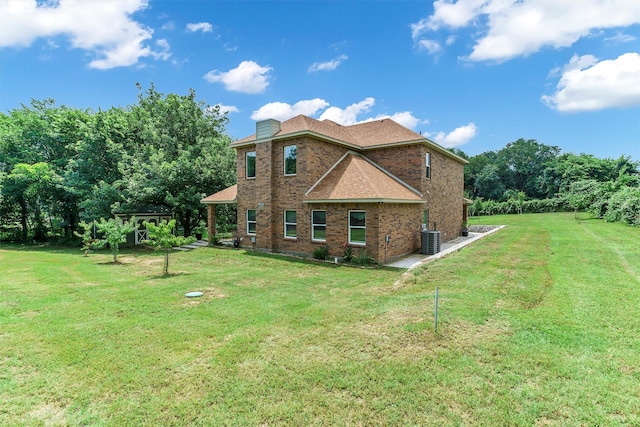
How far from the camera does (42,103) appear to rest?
92.1 feet

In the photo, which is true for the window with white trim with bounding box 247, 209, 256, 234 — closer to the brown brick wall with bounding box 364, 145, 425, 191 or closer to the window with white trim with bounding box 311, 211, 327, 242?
the window with white trim with bounding box 311, 211, 327, 242

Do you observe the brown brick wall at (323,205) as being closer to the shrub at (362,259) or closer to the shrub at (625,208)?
the shrub at (362,259)

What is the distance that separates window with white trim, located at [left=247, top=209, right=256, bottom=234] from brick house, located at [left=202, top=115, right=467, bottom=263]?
59 millimetres

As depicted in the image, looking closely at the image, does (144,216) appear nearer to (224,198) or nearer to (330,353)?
(224,198)

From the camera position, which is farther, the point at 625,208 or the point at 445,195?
the point at 625,208

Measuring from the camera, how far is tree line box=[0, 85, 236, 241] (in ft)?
70.5

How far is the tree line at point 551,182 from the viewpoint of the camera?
27922 millimetres

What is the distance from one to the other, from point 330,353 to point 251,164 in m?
14.3

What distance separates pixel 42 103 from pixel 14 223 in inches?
554

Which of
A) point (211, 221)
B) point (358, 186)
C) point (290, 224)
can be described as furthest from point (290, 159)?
point (211, 221)

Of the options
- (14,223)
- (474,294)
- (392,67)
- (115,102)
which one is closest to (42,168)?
(115,102)

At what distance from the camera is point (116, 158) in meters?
23.8

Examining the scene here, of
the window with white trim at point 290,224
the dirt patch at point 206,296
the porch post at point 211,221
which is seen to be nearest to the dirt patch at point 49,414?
the dirt patch at point 206,296

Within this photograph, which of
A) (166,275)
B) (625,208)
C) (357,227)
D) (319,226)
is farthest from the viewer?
(625,208)
